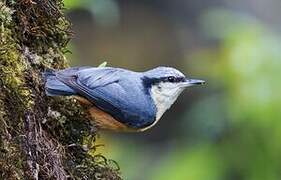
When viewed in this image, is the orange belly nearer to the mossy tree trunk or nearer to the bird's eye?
the mossy tree trunk

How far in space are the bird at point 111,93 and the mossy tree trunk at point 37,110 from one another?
3.4 inches

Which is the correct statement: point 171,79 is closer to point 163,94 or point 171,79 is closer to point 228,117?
point 163,94

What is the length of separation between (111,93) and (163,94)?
0.51m

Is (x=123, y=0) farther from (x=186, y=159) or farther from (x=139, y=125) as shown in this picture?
(x=139, y=125)

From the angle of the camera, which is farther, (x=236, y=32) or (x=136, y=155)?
(x=136, y=155)

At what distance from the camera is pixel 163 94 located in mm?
4152

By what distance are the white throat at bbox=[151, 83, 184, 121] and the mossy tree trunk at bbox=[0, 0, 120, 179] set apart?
38 cm

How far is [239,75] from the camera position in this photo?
6.10 metres

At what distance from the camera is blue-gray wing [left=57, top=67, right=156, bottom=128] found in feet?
12.0

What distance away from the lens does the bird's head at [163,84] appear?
4.10m

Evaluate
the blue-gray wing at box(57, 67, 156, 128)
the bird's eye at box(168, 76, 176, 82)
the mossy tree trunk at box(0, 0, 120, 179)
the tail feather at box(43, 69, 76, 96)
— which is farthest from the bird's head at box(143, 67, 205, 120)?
the tail feather at box(43, 69, 76, 96)

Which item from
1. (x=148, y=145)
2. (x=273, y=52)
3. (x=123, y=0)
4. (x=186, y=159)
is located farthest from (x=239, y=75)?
(x=123, y=0)

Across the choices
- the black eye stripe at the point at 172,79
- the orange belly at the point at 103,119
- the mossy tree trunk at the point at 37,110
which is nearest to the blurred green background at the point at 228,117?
the mossy tree trunk at the point at 37,110

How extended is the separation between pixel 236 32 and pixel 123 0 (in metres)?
5.27
